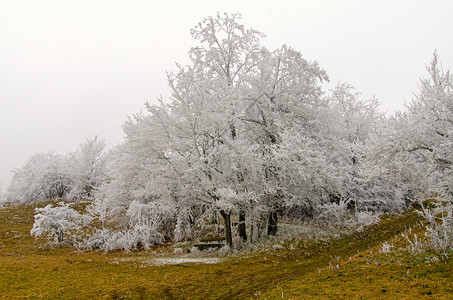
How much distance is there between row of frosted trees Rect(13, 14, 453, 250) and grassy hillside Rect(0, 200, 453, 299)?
8.93 ft

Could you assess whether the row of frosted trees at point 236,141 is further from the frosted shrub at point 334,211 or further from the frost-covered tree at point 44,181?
the frost-covered tree at point 44,181

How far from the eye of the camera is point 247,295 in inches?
283

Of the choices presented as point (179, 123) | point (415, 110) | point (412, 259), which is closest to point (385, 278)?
point (412, 259)

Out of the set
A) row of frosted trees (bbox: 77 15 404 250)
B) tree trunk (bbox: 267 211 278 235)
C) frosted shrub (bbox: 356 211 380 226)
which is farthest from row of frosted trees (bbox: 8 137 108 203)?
frosted shrub (bbox: 356 211 380 226)

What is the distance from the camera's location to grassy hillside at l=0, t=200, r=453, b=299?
6.00 m

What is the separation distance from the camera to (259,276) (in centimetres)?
918

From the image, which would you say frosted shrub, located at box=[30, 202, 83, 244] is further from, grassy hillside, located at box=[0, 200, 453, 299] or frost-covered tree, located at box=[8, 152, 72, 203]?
frost-covered tree, located at box=[8, 152, 72, 203]

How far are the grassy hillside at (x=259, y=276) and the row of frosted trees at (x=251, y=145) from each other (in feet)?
8.93

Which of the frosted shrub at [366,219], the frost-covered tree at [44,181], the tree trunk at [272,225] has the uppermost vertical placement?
the frost-covered tree at [44,181]

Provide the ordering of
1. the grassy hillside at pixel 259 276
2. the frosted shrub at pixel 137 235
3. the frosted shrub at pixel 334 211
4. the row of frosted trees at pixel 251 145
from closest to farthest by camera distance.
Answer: the grassy hillside at pixel 259 276
the row of frosted trees at pixel 251 145
the frosted shrub at pixel 137 235
the frosted shrub at pixel 334 211

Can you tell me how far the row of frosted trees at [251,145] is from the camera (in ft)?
33.3

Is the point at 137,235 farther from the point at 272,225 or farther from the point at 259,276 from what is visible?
the point at 259,276

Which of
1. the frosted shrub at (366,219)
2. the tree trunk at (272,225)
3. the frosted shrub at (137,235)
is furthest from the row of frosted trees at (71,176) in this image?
the frosted shrub at (366,219)

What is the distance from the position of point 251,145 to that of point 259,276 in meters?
8.24
